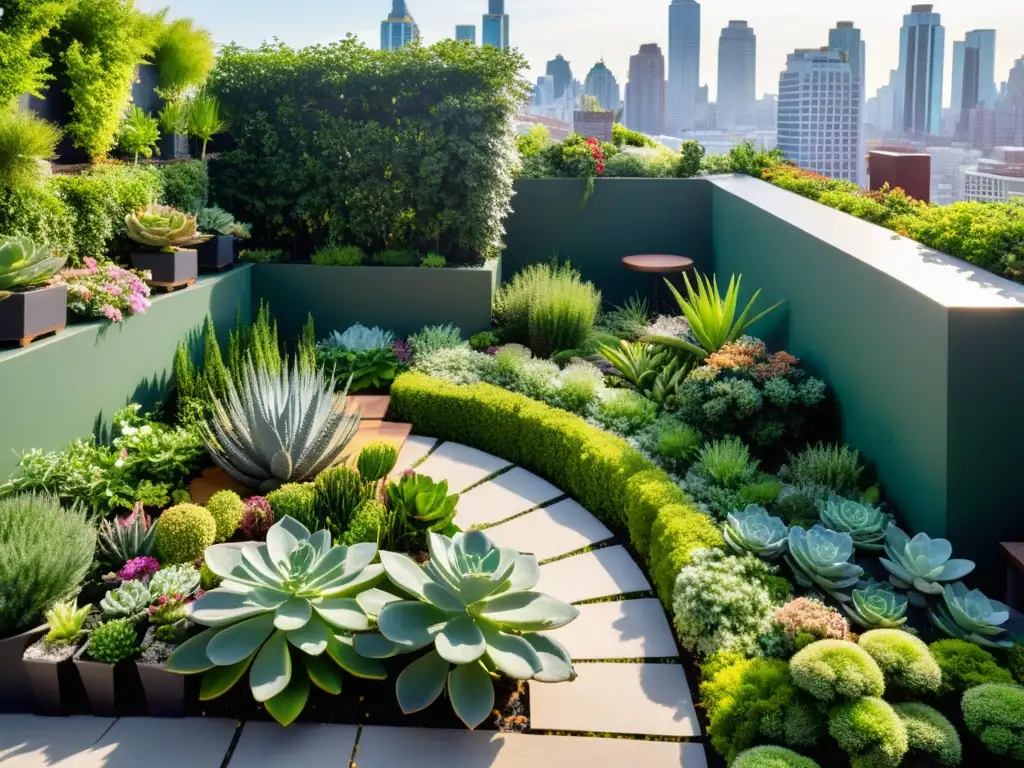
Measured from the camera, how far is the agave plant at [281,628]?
320 centimetres

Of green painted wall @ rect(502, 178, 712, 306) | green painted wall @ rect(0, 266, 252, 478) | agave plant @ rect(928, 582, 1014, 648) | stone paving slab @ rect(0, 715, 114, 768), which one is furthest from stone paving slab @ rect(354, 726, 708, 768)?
green painted wall @ rect(502, 178, 712, 306)

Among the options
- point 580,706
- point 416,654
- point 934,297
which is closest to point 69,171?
point 416,654

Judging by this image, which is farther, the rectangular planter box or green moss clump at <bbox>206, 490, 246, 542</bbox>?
the rectangular planter box

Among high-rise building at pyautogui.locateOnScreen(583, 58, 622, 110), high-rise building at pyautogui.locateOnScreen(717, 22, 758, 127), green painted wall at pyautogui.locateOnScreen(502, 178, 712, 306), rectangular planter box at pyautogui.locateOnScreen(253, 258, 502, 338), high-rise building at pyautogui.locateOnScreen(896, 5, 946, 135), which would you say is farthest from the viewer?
high-rise building at pyautogui.locateOnScreen(717, 22, 758, 127)

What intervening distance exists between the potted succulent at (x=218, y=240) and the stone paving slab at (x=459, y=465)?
267 cm

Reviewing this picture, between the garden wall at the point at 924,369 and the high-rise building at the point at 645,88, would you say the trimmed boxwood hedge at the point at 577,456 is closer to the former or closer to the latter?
the garden wall at the point at 924,369

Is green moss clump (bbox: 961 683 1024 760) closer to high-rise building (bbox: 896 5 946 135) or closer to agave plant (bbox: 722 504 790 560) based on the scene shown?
agave plant (bbox: 722 504 790 560)

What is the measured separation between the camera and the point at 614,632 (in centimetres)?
396

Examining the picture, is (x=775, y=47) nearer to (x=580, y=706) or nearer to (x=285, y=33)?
(x=285, y=33)

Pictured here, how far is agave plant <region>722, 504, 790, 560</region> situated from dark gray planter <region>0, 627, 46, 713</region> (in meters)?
2.95

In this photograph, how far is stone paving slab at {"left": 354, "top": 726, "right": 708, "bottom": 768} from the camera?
→ 10.0ft

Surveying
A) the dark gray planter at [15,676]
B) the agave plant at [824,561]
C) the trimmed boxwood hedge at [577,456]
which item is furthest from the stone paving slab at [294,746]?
the agave plant at [824,561]

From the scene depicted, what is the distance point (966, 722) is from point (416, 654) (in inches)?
78.2

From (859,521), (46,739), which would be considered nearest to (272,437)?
(46,739)
